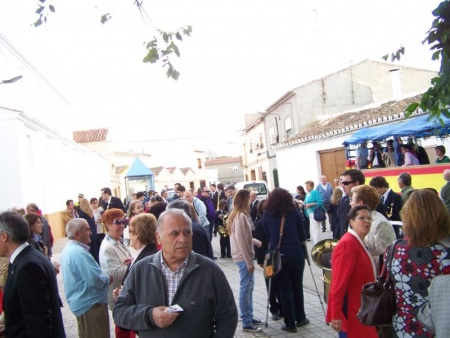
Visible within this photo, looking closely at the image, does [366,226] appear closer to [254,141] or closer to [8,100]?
[8,100]

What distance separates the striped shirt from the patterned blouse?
145cm

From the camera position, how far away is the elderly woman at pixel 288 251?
606cm

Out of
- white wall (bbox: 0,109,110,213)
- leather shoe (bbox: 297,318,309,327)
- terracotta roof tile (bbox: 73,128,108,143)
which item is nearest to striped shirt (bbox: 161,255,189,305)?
leather shoe (bbox: 297,318,309,327)

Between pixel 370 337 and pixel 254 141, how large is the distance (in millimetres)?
40115

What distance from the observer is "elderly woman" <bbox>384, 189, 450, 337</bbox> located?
3.03 metres

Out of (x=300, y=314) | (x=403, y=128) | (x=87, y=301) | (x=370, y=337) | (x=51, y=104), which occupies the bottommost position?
(x=300, y=314)

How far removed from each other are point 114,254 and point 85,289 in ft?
1.67

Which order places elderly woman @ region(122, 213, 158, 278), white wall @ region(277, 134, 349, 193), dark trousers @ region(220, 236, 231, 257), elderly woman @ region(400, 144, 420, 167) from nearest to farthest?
elderly woman @ region(122, 213, 158, 278)
elderly woman @ region(400, 144, 420, 167)
dark trousers @ region(220, 236, 231, 257)
white wall @ region(277, 134, 349, 193)

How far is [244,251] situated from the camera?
642 cm

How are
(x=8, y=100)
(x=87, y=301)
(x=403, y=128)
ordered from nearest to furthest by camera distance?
(x=87, y=301)
(x=403, y=128)
(x=8, y=100)

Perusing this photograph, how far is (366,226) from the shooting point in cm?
416

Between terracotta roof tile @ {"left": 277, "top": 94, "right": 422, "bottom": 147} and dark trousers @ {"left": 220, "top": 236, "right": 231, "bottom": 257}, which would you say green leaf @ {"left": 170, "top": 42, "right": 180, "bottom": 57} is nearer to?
dark trousers @ {"left": 220, "top": 236, "right": 231, "bottom": 257}

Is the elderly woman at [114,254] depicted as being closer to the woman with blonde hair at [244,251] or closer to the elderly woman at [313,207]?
the woman with blonde hair at [244,251]

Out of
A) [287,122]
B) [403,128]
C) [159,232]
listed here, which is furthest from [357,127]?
[159,232]
